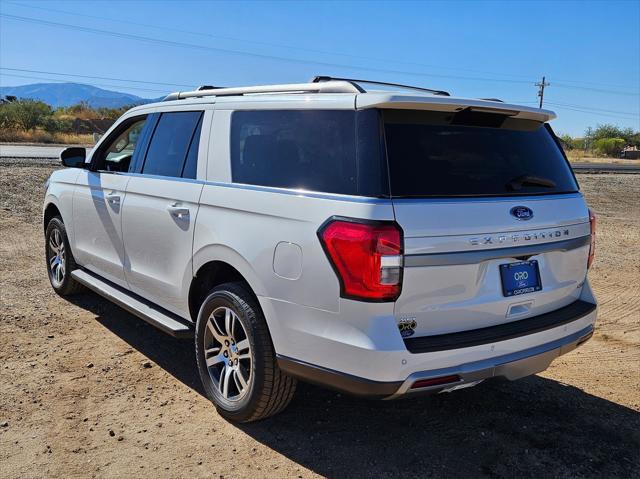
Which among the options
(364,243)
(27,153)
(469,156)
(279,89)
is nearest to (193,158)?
(279,89)

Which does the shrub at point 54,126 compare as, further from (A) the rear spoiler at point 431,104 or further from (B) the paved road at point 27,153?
(A) the rear spoiler at point 431,104

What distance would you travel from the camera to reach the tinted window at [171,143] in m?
4.10

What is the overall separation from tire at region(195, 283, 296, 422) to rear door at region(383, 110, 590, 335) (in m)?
0.88

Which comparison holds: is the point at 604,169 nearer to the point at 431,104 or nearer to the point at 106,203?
the point at 106,203

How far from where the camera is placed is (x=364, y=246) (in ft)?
8.91

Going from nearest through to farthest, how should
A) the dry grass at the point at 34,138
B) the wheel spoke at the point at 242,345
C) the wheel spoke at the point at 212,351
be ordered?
1. the wheel spoke at the point at 242,345
2. the wheel spoke at the point at 212,351
3. the dry grass at the point at 34,138

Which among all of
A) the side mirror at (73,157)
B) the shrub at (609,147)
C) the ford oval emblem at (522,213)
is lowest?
the ford oval emblem at (522,213)

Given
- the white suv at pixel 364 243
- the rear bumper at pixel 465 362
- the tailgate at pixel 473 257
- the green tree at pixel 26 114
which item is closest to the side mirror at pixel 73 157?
the white suv at pixel 364 243

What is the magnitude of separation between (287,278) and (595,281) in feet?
18.2

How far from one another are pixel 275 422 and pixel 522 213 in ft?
6.29

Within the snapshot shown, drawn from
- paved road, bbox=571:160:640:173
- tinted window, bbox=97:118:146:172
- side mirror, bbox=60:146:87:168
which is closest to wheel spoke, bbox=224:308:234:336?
tinted window, bbox=97:118:146:172

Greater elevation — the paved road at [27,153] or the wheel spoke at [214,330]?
the paved road at [27,153]

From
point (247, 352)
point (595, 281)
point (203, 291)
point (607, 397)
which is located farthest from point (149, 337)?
point (595, 281)

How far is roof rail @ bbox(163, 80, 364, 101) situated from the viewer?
10.7 feet
